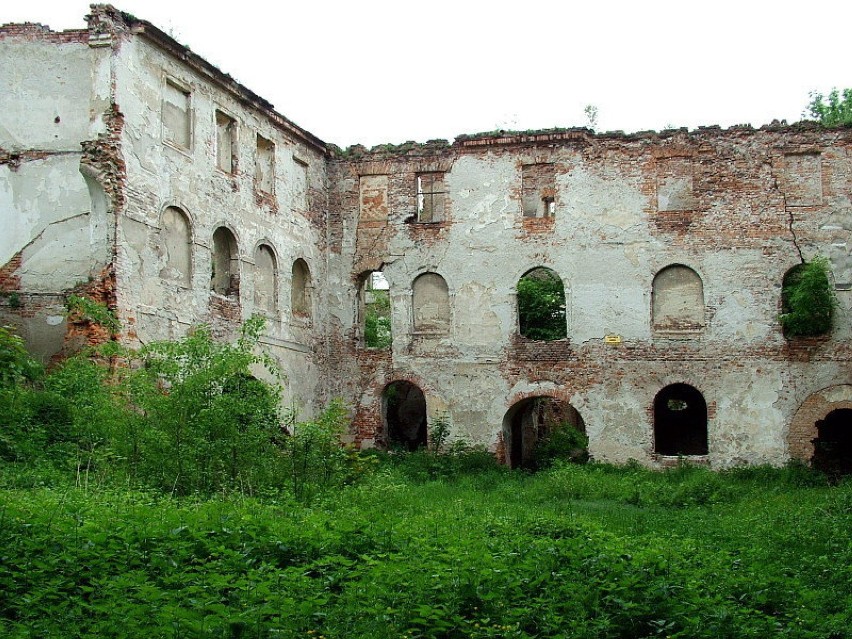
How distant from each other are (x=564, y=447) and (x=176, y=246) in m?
11.5

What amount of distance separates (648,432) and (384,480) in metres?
8.18

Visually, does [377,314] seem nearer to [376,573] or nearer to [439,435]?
[439,435]

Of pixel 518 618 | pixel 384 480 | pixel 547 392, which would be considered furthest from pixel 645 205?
pixel 518 618

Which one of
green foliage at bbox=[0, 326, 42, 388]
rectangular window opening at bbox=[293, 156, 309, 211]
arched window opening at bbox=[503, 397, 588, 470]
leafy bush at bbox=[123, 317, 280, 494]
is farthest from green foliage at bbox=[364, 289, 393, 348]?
leafy bush at bbox=[123, 317, 280, 494]

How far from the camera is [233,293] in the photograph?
759 inches

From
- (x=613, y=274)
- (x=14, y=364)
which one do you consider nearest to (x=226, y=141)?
(x=14, y=364)

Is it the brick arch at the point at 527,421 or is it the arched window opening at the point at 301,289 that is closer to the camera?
the brick arch at the point at 527,421

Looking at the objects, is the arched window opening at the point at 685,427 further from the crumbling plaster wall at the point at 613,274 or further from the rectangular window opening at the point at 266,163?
the rectangular window opening at the point at 266,163

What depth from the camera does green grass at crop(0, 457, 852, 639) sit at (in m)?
7.02

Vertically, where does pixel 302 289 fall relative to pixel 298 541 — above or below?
above

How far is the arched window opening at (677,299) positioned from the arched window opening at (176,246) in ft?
33.2

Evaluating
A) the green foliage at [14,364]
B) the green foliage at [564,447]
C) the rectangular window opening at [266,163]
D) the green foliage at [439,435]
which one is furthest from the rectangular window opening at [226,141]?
the green foliage at [564,447]

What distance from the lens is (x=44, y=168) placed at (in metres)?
17.0

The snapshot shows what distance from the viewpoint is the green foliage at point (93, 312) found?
1479cm
